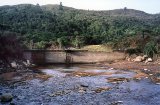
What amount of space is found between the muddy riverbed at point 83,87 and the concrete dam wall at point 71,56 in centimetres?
988

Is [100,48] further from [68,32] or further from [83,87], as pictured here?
[83,87]

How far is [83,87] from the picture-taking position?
33.6 metres

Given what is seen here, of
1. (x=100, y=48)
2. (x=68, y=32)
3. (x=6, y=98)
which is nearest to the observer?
(x=6, y=98)

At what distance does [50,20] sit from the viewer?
8106 cm

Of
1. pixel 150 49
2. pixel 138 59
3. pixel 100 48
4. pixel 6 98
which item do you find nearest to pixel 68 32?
pixel 100 48

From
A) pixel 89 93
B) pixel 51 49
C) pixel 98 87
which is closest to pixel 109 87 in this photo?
pixel 98 87

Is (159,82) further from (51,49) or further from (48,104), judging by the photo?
(51,49)

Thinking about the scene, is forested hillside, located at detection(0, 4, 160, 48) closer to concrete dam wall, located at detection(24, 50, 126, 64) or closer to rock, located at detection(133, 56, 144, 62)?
concrete dam wall, located at detection(24, 50, 126, 64)

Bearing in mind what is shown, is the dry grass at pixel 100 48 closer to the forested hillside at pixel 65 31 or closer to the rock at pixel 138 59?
the forested hillside at pixel 65 31

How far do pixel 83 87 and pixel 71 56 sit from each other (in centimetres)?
2386

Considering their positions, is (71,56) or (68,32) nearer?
(71,56)

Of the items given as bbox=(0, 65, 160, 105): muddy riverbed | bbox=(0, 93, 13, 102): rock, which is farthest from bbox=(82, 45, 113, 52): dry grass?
bbox=(0, 93, 13, 102): rock

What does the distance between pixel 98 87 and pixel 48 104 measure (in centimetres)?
892

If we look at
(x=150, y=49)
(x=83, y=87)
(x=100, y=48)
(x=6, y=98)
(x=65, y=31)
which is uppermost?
(x=65, y=31)
